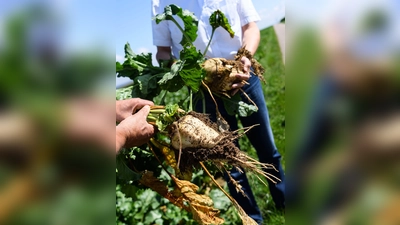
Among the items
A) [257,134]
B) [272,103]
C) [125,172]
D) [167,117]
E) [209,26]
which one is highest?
[209,26]

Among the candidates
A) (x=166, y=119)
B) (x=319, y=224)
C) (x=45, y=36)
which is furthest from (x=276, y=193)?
(x=45, y=36)

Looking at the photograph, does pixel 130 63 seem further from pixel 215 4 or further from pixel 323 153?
pixel 323 153

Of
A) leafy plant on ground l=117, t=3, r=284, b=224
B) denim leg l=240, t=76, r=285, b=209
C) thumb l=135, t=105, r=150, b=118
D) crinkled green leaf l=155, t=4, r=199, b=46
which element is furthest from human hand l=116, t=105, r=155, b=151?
denim leg l=240, t=76, r=285, b=209

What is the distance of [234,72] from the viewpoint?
2.04m

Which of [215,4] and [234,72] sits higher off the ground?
[215,4]

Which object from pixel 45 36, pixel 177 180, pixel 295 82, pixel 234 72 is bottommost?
pixel 177 180

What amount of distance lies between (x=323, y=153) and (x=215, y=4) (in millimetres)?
1588

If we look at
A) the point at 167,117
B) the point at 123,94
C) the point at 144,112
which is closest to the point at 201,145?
the point at 167,117

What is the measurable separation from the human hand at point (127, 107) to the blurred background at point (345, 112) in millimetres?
1009

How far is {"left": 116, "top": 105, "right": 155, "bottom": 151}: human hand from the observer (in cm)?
134

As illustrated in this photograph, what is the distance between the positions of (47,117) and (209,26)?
1.67 metres

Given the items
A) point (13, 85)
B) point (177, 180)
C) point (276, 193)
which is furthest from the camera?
point (276, 193)

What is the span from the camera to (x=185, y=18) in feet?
6.38

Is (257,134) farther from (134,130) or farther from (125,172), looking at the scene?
(134,130)
